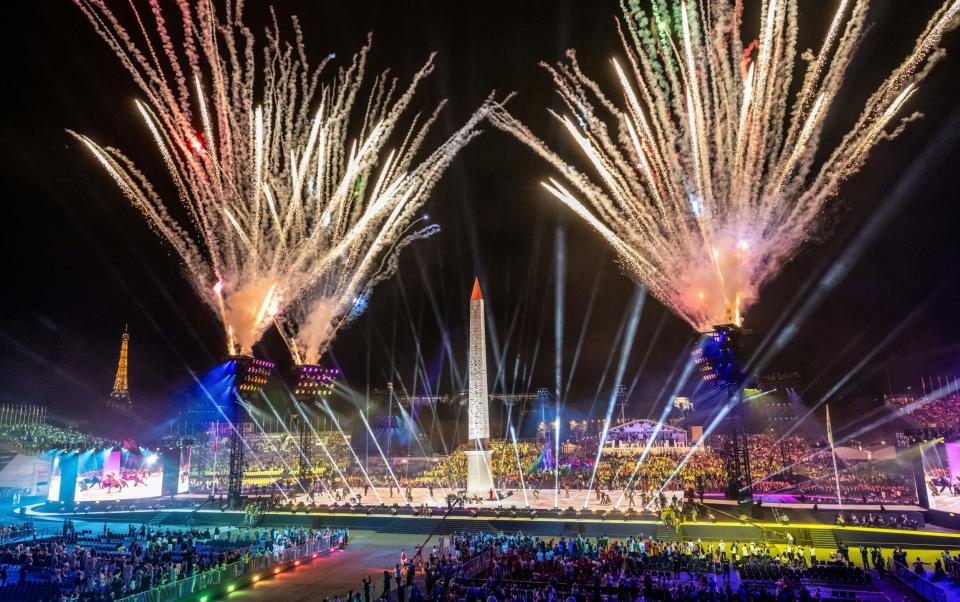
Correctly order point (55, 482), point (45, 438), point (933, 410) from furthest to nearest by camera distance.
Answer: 1. point (933, 410)
2. point (45, 438)
3. point (55, 482)

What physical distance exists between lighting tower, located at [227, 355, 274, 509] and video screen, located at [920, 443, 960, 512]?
30524mm

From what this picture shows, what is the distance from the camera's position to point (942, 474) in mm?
21859

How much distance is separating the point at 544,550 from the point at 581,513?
7864 mm

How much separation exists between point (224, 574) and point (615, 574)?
11.0 meters

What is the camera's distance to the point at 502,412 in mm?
69125

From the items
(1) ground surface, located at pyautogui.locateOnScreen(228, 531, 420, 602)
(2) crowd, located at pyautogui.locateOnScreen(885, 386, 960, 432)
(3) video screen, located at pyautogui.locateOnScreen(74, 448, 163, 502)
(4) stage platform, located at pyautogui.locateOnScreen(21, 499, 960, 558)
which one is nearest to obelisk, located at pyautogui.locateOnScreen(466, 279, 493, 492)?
(4) stage platform, located at pyautogui.locateOnScreen(21, 499, 960, 558)

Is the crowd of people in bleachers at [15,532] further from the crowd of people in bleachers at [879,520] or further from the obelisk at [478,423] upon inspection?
the crowd of people in bleachers at [879,520]

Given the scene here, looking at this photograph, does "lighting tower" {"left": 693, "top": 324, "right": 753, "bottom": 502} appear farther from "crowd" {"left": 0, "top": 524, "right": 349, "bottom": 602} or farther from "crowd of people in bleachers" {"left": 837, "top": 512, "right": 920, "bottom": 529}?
"crowd" {"left": 0, "top": 524, "right": 349, "bottom": 602}

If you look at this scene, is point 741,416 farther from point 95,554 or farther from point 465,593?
point 95,554

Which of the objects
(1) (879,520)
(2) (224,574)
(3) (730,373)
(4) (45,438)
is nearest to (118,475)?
(4) (45,438)

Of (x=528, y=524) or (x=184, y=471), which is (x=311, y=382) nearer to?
(x=528, y=524)

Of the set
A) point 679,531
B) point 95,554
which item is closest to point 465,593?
point 679,531

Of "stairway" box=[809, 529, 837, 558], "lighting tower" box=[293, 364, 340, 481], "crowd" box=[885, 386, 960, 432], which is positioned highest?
"lighting tower" box=[293, 364, 340, 481]

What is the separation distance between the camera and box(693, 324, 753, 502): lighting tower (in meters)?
22.0
